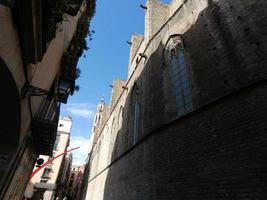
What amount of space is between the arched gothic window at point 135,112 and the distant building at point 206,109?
2.89 feet

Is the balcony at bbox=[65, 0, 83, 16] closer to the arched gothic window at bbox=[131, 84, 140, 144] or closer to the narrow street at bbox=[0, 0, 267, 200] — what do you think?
the narrow street at bbox=[0, 0, 267, 200]

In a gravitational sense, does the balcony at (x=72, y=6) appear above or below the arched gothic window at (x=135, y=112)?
below

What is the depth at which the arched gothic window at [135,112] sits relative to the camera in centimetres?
1131

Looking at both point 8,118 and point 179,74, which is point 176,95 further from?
point 8,118

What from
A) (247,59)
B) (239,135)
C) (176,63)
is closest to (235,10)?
(247,59)

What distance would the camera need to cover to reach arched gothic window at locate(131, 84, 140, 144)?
37.1 ft

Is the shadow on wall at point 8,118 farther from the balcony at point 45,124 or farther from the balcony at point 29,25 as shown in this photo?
the balcony at point 45,124

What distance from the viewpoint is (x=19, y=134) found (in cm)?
429

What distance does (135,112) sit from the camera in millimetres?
12469

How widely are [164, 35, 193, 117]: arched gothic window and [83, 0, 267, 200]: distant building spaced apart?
1.6 inches

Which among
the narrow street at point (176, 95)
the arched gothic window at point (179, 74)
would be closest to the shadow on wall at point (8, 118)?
the narrow street at point (176, 95)

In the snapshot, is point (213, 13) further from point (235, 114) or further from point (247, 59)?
point (235, 114)

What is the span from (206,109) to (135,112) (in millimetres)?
6825

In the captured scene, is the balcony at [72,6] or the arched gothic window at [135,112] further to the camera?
the arched gothic window at [135,112]
